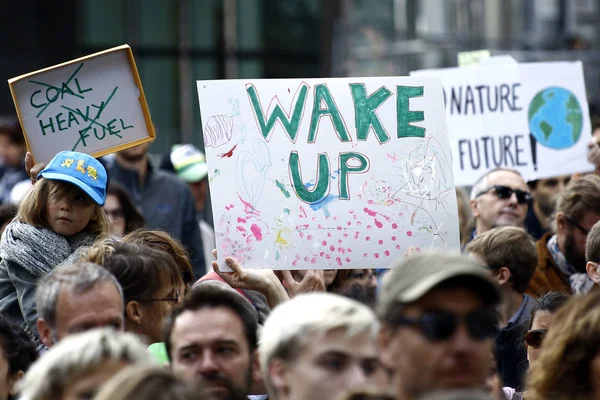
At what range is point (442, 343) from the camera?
332cm

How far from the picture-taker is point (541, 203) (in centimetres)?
909

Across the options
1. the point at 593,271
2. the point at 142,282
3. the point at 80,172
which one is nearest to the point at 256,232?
the point at 142,282

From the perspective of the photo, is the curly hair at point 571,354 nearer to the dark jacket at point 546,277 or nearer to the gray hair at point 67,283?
the gray hair at point 67,283

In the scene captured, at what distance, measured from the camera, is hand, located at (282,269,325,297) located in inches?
225

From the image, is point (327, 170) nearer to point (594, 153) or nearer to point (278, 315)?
point (278, 315)

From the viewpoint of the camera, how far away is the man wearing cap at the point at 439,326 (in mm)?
3316

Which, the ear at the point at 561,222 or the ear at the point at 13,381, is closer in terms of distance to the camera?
the ear at the point at 13,381

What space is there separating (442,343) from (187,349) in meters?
1.16

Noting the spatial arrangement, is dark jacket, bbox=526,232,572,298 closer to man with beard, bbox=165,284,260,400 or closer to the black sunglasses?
man with beard, bbox=165,284,260,400

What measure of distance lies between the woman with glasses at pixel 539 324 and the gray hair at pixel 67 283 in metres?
1.71

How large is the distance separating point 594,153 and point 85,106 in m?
3.47

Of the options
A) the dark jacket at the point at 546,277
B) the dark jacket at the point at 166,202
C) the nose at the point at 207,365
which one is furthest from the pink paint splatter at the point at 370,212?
the dark jacket at the point at 166,202

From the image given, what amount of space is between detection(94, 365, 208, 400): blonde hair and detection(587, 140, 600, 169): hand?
545 cm

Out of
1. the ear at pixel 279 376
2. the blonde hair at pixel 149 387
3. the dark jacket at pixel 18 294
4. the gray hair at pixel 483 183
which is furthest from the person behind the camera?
the gray hair at pixel 483 183
